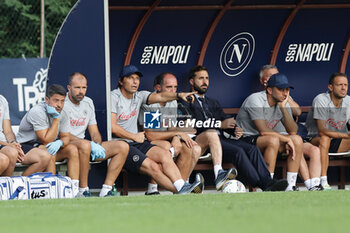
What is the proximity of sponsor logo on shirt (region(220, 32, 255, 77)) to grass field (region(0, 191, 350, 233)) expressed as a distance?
3.86m

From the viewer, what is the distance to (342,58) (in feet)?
41.4

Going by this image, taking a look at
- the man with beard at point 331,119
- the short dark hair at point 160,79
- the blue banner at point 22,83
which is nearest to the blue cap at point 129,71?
the short dark hair at point 160,79

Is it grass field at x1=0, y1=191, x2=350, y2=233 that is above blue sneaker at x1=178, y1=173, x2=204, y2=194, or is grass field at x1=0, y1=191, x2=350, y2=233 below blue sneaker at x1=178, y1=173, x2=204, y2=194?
above

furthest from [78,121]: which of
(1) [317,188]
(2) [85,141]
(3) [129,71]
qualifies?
(1) [317,188]

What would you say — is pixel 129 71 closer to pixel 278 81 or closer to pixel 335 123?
pixel 278 81

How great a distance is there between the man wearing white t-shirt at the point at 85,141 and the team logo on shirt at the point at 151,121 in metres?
0.73

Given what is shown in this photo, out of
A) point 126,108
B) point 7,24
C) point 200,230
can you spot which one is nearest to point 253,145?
point 126,108

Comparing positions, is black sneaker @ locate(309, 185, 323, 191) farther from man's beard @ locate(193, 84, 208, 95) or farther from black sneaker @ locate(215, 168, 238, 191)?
man's beard @ locate(193, 84, 208, 95)

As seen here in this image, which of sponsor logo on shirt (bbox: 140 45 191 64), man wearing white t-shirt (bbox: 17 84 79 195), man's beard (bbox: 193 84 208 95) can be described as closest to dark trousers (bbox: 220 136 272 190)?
man's beard (bbox: 193 84 208 95)

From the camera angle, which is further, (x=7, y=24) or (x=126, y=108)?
(x=7, y=24)

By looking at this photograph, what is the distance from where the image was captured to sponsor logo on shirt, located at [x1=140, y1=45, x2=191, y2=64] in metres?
11.9

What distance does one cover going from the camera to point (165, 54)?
12.0 meters

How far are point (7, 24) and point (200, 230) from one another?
1216cm

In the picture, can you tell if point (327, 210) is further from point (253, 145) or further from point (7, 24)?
point (7, 24)
